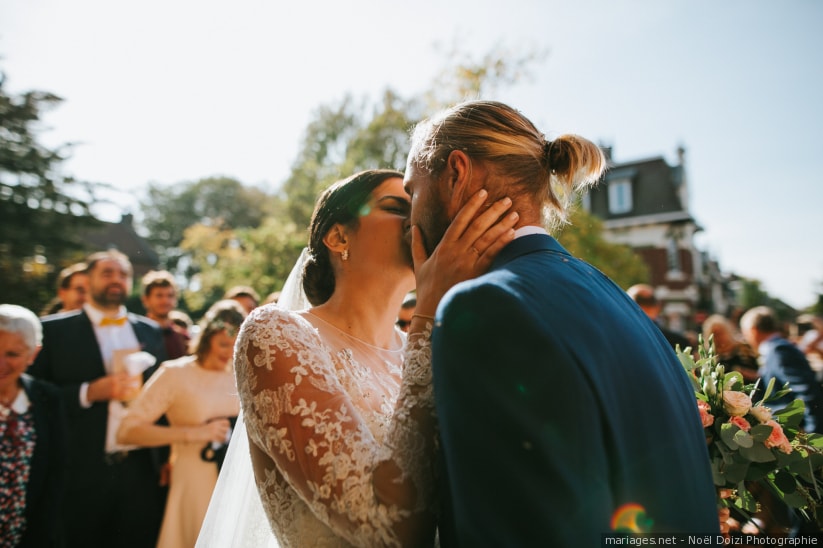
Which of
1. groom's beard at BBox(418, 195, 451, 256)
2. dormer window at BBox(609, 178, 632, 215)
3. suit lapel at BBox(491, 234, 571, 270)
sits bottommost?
suit lapel at BBox(491, 234, 571, 270)

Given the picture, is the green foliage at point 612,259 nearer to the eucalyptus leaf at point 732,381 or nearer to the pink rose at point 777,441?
the eucalyptus leaf at point 732,381

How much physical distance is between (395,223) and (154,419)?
3041 mm

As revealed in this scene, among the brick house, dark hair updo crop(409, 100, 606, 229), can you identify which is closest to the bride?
dark hair updo crop(409, 100, 606, 229)

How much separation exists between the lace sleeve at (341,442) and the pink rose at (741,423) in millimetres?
1379

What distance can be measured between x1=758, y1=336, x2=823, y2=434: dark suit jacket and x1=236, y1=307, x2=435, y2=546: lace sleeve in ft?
14.4

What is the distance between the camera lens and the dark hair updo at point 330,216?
2.43 metres

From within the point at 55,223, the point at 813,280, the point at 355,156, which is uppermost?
the point at 355,156

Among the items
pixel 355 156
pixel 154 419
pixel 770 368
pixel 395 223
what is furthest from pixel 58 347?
pixel 355 156

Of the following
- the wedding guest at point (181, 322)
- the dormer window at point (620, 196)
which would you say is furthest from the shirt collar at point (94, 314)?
the dormer window at point (620, 196)

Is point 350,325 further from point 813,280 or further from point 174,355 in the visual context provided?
point 813,280

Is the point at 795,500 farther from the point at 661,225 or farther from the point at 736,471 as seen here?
the point at 661,225

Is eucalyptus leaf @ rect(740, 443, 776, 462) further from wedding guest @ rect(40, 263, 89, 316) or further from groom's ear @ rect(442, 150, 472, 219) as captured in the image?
wedding guest @ rect(40, 263, 89, 316)

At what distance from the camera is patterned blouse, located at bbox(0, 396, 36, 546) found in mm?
3490

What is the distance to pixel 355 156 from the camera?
63.3 feet
